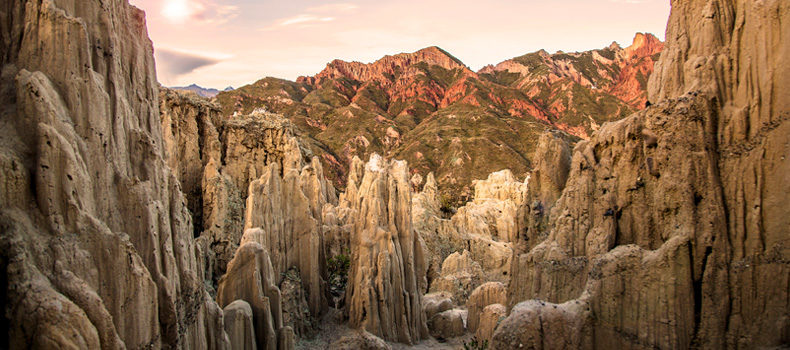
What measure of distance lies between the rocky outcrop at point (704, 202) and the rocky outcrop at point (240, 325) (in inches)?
429

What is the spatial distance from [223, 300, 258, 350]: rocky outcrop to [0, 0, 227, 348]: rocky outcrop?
16.3 feet

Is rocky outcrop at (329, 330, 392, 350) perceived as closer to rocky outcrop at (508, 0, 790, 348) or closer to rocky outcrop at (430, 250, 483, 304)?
rocky outcrop at (508, 0, 790, 348)

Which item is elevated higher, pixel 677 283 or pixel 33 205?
pixel 33 205

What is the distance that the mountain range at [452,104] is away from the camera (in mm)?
112125

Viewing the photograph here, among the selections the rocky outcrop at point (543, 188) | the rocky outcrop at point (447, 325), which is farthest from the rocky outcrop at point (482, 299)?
the rocky outcrop at point (543, 188)

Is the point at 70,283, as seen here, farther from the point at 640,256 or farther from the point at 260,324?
the point at 640,256

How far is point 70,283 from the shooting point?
8.80m

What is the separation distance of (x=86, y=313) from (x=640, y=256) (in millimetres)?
13774

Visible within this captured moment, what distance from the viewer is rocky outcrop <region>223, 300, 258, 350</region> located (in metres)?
18.1

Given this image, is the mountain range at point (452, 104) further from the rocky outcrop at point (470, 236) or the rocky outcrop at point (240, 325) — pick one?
the rocky outcrop at point (240, 325)

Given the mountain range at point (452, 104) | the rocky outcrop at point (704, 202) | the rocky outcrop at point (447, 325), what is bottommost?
the rocky outcrop at point (447, 325)

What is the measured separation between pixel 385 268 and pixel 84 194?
20829 mm

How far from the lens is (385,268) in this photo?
95.1 feet

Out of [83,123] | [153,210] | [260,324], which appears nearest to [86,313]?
[153,210]
